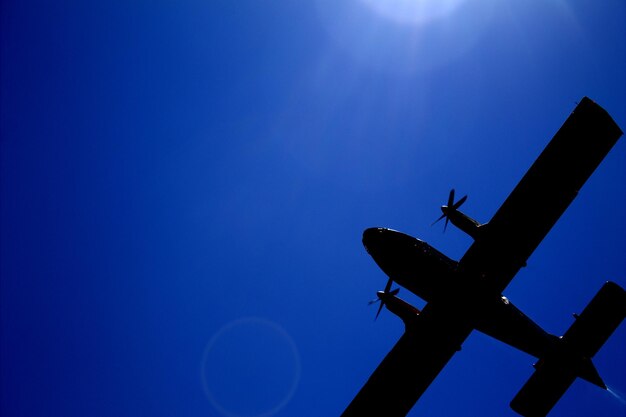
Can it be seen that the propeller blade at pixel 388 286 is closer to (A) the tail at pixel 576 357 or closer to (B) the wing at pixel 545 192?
(B) the wing at pixel 545 192

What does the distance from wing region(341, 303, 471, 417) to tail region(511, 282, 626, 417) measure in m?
4.38

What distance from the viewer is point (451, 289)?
50.2ft

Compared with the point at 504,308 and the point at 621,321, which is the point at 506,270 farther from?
the point at 621,321

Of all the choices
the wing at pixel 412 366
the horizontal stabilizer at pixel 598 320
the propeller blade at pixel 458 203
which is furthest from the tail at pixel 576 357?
the propeller blade at pixel 458 203

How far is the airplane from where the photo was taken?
48.5ft

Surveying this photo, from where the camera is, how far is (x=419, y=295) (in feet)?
55.5

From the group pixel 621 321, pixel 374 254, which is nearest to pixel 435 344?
pixel 374 254

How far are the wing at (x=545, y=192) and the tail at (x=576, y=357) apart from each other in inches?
194

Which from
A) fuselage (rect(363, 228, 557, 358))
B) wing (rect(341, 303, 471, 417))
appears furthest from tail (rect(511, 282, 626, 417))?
wing (rect(341, 303, 471, 417))

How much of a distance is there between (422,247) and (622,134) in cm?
930

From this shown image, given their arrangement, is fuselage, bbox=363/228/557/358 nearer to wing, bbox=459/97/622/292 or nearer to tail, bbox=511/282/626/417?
tail, bbox=511/282/626/417

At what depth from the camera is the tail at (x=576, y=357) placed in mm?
16219

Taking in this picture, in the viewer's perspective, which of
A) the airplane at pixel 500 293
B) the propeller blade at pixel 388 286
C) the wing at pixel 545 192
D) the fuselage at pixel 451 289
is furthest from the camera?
the propeller blade at pixel 388 286

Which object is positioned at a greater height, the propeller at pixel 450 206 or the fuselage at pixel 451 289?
the propeller at pixel 450 206
